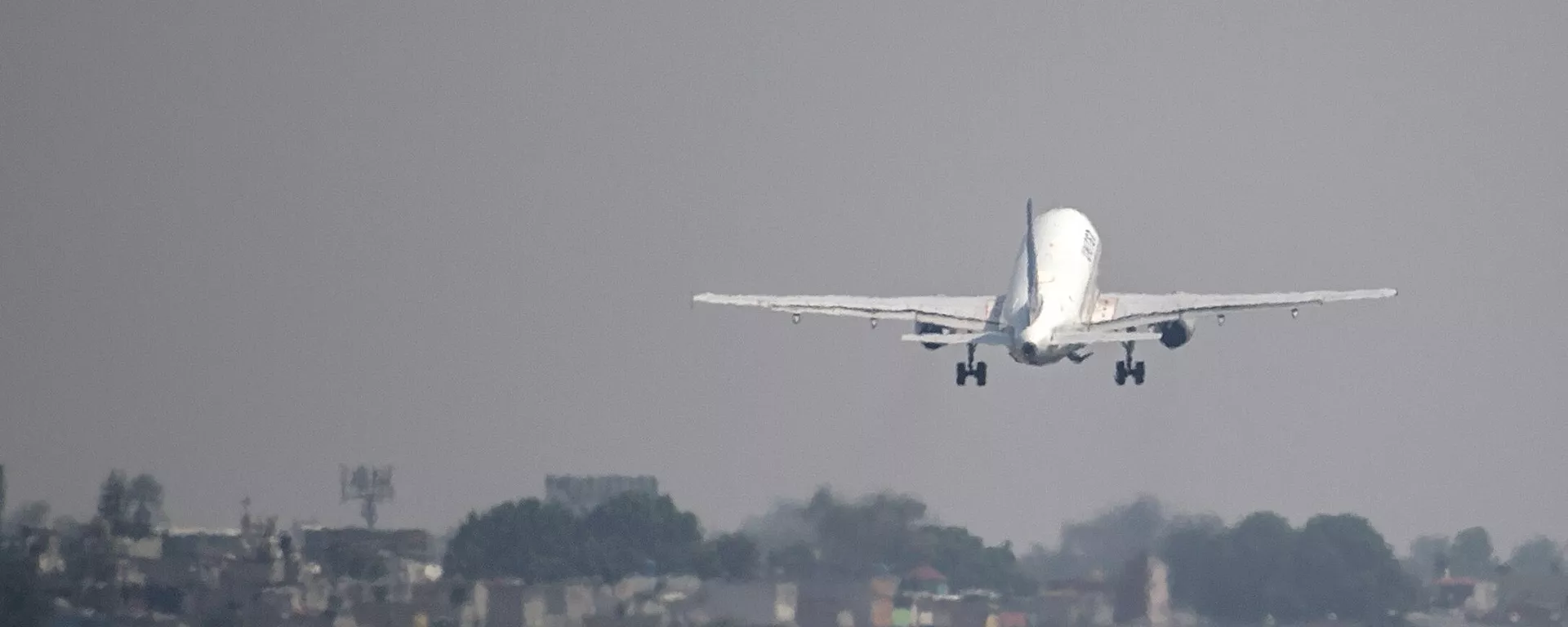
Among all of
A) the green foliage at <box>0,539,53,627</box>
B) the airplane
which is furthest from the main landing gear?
the green foliage at <box>0,539,53,627</box>

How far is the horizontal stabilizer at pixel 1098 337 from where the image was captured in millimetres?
113375

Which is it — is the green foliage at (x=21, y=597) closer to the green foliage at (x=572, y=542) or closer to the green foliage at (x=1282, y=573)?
the green foliage at (x=572, y=542)

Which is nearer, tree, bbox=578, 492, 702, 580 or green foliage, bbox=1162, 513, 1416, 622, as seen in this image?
tree, bbox=578, 492, 702, 580

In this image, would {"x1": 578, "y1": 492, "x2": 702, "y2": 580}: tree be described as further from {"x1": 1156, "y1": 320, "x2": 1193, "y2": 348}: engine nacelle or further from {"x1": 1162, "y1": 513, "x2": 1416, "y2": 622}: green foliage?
{"x1": 1156, "y1": 320, "x2": 1193, "y2": 348}: engine nacelle

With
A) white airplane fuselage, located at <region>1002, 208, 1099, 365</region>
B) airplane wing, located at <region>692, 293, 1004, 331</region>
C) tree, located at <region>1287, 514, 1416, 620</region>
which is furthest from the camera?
tree, located at <region>1287, 514, 1416, 620</region>

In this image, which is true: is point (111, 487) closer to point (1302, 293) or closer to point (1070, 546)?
point (1070, 546)

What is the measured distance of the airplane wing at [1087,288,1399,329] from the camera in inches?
4761

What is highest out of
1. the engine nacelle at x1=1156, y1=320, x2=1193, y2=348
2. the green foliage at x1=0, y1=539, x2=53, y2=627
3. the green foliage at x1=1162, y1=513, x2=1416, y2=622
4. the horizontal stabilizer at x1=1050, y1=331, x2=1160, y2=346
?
the engine nacelle at x1=1156, y1=320, x2=1193, y2=348

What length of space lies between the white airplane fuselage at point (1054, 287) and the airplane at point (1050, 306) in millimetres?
37

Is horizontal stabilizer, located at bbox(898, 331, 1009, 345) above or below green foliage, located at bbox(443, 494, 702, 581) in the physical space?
above

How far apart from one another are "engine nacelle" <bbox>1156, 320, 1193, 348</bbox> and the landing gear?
1132mm

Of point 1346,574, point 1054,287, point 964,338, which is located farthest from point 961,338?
point 1346,574

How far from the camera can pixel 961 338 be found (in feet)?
379

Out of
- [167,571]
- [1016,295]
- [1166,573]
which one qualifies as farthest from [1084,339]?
[167,571]
